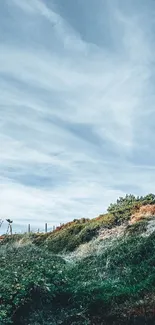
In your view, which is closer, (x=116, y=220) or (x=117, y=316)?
(x=117, y=316)

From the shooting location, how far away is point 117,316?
440 inches

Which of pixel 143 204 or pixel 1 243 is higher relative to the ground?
pixel 143 204

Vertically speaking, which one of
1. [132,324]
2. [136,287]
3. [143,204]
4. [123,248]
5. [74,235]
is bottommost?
[132,324]

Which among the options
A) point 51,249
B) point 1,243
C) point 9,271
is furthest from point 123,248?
point 1,243

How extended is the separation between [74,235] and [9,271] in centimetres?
1504

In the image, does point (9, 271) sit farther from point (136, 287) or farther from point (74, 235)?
point (74, 235)

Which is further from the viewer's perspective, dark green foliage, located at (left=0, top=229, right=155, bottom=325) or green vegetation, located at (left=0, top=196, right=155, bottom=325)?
dark green foliage, located at (left=0, top=229, right=155, bottom=325)

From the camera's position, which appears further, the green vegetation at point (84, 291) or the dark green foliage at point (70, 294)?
the dark green foliage at point (70, 294)

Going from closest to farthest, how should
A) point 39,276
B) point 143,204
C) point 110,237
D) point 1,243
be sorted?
1. point 39,276
2. point 110,237
3. point 143,204
4. point 1,243

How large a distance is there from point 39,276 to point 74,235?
15.2 metres

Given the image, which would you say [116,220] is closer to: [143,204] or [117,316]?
Result: [143,204]

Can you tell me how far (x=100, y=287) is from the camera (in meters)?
13.5

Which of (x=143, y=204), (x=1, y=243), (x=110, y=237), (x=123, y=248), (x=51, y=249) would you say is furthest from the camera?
(x=1, y=243)

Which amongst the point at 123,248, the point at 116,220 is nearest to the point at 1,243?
the point at 116,220
